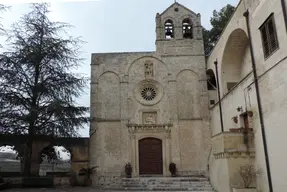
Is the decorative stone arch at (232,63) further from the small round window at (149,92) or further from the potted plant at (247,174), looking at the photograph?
the potted plant at (247,174)

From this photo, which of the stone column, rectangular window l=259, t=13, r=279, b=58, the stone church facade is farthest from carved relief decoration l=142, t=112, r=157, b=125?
rectangular window l=259, t=13, r=279, b=58

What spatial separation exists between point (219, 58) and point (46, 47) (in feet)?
31.1

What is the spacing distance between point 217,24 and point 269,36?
42.1ft

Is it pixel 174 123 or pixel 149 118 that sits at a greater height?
pixel 149 118

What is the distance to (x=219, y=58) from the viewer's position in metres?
15.7

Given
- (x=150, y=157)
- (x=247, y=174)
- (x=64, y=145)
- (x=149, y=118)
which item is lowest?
(x=247, y=174)

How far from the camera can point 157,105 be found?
58.7 ft

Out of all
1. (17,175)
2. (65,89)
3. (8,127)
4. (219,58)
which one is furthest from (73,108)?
(219,58)

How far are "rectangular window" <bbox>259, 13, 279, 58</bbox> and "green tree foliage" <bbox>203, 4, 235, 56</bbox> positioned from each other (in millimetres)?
11485

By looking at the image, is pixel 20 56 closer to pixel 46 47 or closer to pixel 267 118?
pixel 46 47

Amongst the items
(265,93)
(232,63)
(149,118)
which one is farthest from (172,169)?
(265,93)

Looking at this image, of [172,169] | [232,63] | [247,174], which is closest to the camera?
[247,174]

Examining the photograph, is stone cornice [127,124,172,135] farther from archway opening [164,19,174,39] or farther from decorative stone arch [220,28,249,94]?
archway opening [164,19,174,39]

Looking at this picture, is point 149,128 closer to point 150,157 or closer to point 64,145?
point 150,157
